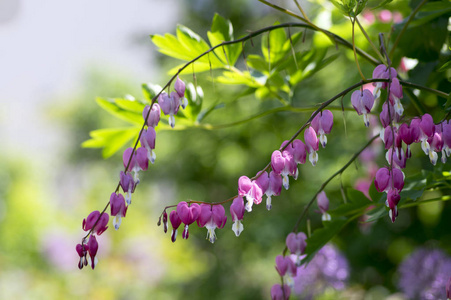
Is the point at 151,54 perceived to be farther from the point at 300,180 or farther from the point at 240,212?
the point at 240,212

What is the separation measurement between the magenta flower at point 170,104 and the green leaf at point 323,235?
30 centimetres

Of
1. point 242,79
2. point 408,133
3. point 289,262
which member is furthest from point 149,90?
point 408,133

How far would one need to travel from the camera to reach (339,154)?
167 centimetres

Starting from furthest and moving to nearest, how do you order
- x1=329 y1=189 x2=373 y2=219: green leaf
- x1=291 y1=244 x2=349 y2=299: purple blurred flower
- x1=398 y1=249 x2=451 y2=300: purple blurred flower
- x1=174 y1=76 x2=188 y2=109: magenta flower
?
x1=291 y1=244 x2=349 y2=299: purple blurred flower, x1=398 y1=249 x2=451 y2=300: purple blurred flower, x1=329 y1=189 x2=373 y2=219: green leaf, x1=174 y1=76 x2=188 y2=109: magenta flower

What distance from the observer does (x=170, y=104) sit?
61 cm

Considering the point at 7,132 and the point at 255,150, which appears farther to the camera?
the point at 7,132

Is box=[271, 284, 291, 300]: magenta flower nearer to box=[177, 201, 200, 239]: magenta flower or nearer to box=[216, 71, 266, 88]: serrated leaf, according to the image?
box=[177, 201, 200, 239]: magenta flower

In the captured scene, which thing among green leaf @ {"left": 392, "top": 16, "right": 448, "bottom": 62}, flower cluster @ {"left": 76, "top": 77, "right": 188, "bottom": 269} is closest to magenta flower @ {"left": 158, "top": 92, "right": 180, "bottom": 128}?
flower cluster @ {"left": 76, "top": 77, "right": 188, "bottom": 269}

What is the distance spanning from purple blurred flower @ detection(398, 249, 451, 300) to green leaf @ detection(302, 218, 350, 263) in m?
0.52

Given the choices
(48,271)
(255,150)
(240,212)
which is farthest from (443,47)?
(48,271)

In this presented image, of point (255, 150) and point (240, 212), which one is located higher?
point (255, 150)

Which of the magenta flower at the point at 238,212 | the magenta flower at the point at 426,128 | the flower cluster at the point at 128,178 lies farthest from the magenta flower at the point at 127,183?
the magenta flower at the point at 426,128

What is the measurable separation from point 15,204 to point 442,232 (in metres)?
8.82

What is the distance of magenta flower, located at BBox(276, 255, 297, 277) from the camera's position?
2.37 feet
